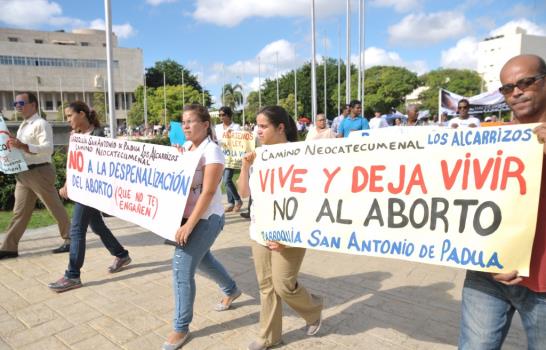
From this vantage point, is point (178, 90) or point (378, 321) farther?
point (178, 90)

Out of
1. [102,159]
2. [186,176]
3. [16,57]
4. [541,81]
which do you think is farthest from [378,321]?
[16,57]

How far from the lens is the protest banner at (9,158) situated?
191 inches

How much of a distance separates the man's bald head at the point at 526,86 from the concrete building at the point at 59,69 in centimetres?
7649

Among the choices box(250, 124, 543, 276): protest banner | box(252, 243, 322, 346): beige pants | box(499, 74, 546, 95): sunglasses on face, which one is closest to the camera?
box(499, 74, 546, 95): sunglasses on face

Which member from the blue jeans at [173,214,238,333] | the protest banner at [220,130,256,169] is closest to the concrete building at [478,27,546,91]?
the protest banner at [220,130,256,169]

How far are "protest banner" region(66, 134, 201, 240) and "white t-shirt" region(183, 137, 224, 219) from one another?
5cm

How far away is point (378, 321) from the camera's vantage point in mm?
3480

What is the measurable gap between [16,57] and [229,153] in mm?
82034

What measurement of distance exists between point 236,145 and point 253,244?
5.10 metres

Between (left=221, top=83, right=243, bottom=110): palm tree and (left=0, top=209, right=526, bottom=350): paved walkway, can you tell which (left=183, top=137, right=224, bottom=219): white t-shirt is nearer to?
(left=0, top=209, right=526, bottom=350): paved walkway

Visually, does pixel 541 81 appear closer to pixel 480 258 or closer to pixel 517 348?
pixel 480 258

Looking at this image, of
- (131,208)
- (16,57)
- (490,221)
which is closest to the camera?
(490,221)

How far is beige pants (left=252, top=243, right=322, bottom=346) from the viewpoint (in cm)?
287

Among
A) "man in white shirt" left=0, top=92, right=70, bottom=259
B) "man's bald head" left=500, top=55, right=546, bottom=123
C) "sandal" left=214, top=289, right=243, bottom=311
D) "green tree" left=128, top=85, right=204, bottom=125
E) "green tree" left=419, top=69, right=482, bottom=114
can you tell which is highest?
"green tree" left=419, top=69, right=482, bottom=114
